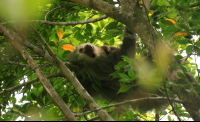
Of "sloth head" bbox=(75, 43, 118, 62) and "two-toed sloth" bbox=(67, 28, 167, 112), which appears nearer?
"two-toed sloth" bbox=(67, 28, 167, 112)

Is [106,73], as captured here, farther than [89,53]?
No

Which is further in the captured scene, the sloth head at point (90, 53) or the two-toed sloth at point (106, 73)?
the sloth head at point (90, 53)

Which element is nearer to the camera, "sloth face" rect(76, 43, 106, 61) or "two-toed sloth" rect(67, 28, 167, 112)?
"two-toed sloth" rect(67, 28, 167, 112)

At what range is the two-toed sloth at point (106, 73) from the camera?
4.77 meters

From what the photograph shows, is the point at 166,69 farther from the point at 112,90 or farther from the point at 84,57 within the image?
the point at 84,57

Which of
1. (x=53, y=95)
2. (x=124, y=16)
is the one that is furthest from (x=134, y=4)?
(x=53, y=95)

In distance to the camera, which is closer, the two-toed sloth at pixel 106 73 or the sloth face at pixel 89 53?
the two-toed sloth at pixel 106 73

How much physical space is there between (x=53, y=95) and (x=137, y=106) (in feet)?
11.6

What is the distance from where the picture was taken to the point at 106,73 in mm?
5121

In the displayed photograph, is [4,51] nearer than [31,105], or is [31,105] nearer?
[31,105]

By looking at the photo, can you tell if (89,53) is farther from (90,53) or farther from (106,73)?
(106,73)

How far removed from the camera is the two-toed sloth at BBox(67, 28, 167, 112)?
4772 millimetres

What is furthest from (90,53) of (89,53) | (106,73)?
(106,73)

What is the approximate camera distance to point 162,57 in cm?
266
